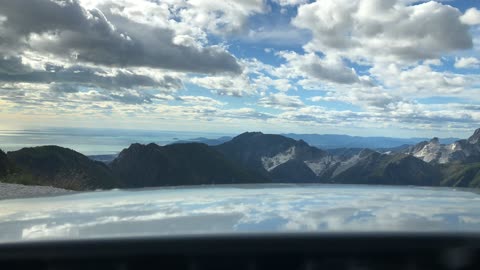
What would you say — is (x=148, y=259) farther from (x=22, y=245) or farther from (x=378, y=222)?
(x=378, y=222)

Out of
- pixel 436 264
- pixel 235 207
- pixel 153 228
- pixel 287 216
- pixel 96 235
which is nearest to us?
pixel 436 264

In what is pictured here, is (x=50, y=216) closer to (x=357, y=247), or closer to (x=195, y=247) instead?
(x=195, y=247)

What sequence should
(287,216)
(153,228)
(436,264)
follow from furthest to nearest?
(287,216), (153,228), (436,264)

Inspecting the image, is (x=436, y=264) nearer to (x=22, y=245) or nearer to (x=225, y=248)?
(x=225, y=248)

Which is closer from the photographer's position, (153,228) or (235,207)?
(153,228)

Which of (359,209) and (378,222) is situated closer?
(378,222)

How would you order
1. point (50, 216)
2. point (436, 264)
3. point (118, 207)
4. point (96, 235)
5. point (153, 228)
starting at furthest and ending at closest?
1. point (118, 207)
2. point (50, 216)
3. point (153, 228)
4. point (96, 235)
5. point (436, 264)

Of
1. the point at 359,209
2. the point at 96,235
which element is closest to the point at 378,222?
the point at 359,209

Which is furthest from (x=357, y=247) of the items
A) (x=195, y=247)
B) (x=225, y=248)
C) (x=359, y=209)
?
(x=359, y=209)

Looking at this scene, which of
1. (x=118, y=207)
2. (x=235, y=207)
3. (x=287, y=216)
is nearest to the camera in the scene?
(x=287, y=216)
